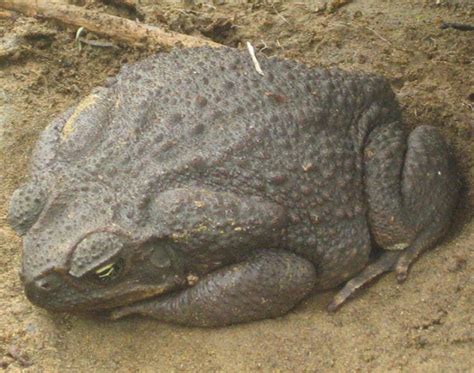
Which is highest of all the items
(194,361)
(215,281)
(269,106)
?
(269,106)

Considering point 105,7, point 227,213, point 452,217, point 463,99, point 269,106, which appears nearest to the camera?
point 227,213

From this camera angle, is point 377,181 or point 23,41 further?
point 23,41

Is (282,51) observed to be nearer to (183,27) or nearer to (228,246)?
(183,27)

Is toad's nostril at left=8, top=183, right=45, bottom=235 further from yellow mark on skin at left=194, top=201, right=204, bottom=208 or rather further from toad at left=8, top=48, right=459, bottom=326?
yellow mark on skin at left=194, top=201, right=204, bottom=208

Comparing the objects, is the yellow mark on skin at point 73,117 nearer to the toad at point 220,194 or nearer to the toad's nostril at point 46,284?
the toad at point 220,194

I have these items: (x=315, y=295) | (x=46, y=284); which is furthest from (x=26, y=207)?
(x=315, y=295)

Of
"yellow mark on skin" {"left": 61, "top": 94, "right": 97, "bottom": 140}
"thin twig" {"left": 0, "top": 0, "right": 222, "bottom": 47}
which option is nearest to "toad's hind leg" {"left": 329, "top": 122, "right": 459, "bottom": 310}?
"yellow mark on skin" {"left": 61, "top": 94, "right": 97, "bottom": 140}

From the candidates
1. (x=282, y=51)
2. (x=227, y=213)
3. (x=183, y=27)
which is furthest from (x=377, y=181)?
(x=183, y=27)

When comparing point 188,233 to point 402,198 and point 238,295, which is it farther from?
point 402,198
